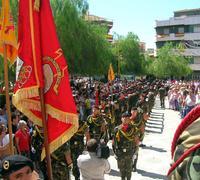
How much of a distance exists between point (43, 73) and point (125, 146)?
3666 millimetres

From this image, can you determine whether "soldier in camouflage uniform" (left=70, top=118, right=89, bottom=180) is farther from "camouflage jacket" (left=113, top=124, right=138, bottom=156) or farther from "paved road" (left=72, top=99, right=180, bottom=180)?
"paved road" (left=72, top=99, right=180, bottom=180)

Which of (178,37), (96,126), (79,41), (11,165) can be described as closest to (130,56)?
(178,37)

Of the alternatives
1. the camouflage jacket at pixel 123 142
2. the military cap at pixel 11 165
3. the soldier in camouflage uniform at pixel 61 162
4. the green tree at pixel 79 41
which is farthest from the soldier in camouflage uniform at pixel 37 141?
the green tree at pixel 79 41

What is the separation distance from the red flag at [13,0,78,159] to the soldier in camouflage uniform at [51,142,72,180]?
6.50ft

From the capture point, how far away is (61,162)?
20.8 ft

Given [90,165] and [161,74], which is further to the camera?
[161,74]

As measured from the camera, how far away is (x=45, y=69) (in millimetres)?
4395

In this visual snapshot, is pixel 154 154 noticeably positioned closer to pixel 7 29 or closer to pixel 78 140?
pixel 78 140

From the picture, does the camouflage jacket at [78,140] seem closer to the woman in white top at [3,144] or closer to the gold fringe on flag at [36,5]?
the woman in white top at [3,144]

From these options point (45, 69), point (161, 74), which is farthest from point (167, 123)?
point (161, 74)

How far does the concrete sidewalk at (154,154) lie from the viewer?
31.0ft

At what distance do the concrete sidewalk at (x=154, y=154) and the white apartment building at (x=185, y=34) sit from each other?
55.0 m

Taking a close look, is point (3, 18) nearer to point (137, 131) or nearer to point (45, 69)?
point (45, 69)

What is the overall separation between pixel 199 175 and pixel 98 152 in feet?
14.2
